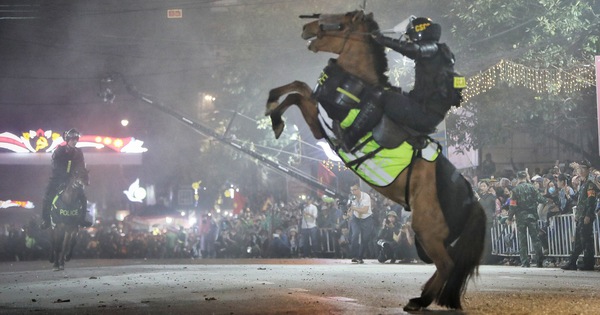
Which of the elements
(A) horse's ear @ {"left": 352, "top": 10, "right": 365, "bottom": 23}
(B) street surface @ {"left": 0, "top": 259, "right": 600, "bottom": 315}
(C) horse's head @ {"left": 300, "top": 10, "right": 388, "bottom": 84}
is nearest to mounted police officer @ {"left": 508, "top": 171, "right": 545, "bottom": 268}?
(B) street surface @ {"left": 0, "top": 259, "right": 600, "bottom": 315}

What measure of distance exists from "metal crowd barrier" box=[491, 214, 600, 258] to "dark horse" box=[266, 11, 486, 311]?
947cm

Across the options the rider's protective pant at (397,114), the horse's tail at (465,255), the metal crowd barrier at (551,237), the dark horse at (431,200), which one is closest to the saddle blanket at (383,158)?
the dark horse at (431,200)

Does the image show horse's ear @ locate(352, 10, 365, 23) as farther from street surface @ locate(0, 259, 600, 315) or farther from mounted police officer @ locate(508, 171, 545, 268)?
mounted police officer @ locate(508, 171, 545, 268)

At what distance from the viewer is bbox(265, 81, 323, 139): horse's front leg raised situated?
854 cm

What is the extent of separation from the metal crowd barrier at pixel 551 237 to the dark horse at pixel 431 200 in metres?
9.47

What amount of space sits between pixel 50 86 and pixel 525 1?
2390 centimetres

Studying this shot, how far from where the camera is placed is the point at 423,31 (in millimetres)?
8031

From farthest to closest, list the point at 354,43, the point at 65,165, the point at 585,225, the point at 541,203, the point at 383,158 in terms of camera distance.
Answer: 1. the point at 541,203
2. the point at 65,165
3. the point at 585,225
4. the point at 354,43
5. the point at 383,158

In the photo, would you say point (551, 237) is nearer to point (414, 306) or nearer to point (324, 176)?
point (414, 306)

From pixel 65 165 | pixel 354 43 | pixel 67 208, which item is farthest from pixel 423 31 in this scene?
pixel 67 208

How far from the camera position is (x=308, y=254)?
26.3 m

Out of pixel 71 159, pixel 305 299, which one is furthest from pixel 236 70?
pixel 305 299

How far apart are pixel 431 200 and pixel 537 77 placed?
14699 mm

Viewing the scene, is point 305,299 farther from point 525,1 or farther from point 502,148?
point 502,148
